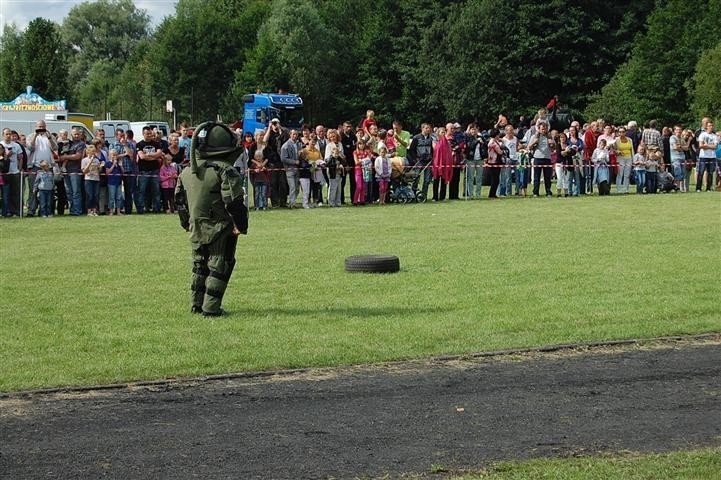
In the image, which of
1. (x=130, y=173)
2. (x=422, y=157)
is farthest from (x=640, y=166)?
(x=130, y=173)

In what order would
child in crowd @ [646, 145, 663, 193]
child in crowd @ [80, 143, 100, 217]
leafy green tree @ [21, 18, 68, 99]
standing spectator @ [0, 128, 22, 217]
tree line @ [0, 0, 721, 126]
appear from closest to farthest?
standing spectator @ [0, 128, 22, 217] → child in crowd @ [80, 143, 100, 217] → child in crowd @ [646, 145, 663, 193] → tree line @ [0, 0, 721, 126] → leafy green tree @ [21, 18, 68, 99]

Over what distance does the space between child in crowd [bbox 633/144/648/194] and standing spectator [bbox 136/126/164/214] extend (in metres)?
13.4

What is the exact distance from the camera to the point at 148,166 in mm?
24734

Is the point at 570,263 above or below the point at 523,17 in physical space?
below

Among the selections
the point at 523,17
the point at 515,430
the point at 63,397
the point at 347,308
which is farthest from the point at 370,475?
the point at 523,17

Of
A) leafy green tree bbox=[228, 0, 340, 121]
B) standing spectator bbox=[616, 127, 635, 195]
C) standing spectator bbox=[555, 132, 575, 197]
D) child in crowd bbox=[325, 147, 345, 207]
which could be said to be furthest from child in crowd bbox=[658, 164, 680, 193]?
leafy green tree bbox=[228, 0, 340, 121]

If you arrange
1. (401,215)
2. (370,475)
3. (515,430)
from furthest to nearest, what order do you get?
1. (401,215)
2. (515,430)
3. (370,475)

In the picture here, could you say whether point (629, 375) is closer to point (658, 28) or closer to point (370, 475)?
point (370, 475)

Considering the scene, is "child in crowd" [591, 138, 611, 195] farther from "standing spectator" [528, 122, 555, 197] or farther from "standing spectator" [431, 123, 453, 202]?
"standing spectator" [431, 123, 453, 202]

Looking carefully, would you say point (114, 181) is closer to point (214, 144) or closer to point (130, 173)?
point (130, 173)

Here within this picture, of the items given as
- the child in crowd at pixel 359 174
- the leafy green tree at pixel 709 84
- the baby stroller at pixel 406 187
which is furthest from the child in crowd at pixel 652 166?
the leafy green tree at pixel 709 84

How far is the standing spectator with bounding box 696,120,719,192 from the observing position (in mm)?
29750

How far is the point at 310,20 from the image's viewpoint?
93.2m

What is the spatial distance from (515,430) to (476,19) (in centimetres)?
7489
